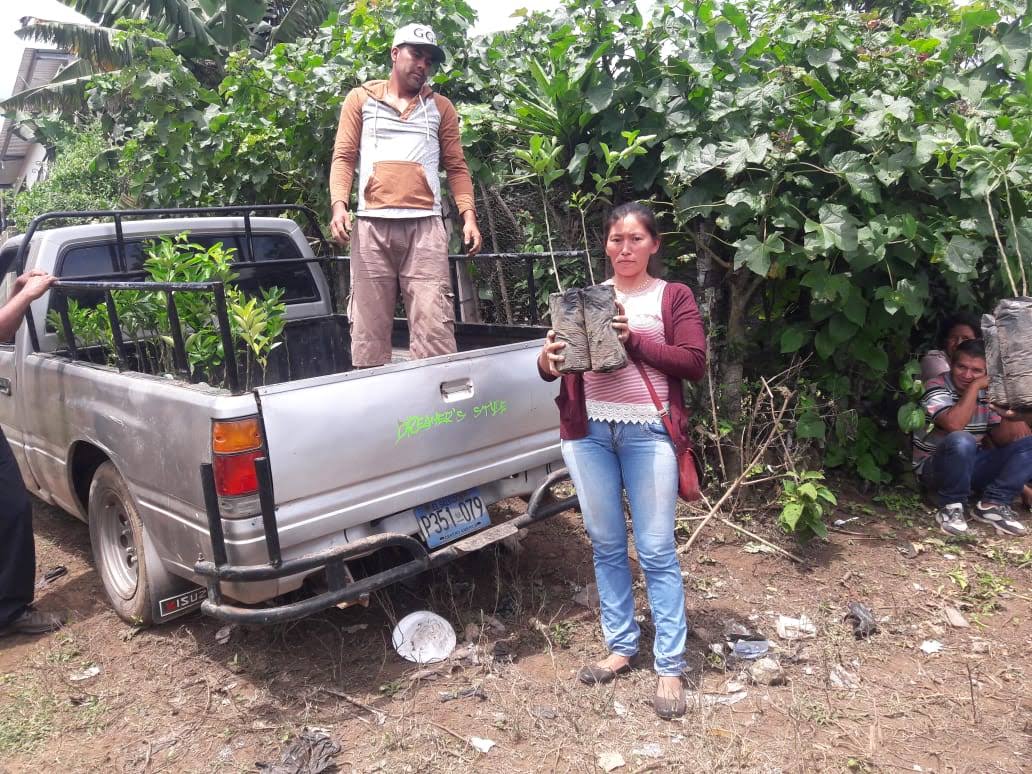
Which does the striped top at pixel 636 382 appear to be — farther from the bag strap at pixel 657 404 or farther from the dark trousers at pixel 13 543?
the dark trousers at pixel 13 543

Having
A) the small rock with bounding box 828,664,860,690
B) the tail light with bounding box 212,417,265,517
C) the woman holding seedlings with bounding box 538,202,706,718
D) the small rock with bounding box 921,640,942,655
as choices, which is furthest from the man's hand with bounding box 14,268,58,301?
the small rock with bounding box 921,640,942,655

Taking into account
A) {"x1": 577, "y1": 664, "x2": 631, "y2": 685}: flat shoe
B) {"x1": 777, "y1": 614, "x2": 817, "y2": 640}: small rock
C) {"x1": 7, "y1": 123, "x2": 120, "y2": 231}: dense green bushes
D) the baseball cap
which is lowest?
{"x1": 777, "y1": 614, "x2": 817, "y2": 640}: small rock

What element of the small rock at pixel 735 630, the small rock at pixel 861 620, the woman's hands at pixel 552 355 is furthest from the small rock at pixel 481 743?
the small rock at pixel 861 620

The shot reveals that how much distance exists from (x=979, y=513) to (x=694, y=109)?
2859mm

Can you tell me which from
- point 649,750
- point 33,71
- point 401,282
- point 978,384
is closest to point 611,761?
point 649,750

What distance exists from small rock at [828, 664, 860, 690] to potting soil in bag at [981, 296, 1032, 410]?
1211mm

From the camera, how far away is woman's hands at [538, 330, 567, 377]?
275cm

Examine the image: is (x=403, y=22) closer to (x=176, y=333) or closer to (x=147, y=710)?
(x=176, y=333)

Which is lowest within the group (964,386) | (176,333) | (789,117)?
(964,386)

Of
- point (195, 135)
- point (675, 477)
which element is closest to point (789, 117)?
point (675, 477)

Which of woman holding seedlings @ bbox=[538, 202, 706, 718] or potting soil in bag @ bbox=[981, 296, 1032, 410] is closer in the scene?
potting soil in bag @ bbox=[981, 296, 1032, 410]

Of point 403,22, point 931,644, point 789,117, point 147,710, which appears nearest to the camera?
point 147,710

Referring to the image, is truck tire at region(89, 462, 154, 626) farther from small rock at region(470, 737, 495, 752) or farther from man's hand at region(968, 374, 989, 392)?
man's hand at region(968, 374, 989, 392)

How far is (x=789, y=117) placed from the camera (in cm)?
390
